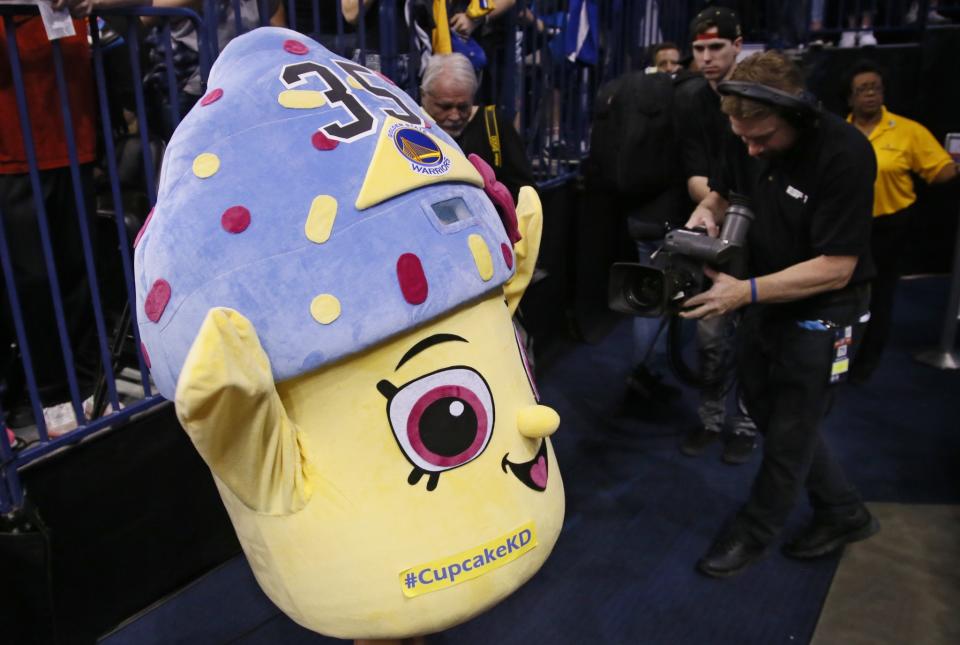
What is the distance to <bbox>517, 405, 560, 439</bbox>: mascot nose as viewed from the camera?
1.54 meters

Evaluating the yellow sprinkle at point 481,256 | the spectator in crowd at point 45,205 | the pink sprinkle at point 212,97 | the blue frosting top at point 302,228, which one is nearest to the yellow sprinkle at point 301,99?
the blue frosting top at point 302,228

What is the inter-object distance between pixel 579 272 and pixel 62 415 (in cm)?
317

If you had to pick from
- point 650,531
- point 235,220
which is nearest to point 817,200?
point 650,531

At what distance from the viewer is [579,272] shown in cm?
516

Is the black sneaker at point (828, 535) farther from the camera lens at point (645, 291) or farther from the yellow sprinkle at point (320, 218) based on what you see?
the yellow sprinkle at point (320, 218)

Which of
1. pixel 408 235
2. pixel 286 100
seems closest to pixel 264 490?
pixel 408 235

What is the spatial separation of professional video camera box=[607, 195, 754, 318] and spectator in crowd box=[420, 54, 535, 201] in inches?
30.1

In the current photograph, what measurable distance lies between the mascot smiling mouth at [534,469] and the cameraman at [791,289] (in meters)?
0.99

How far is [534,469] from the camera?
1.59m

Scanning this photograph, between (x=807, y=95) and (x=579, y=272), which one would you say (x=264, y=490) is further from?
(x=579, y=272)

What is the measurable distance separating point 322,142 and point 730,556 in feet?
6.98

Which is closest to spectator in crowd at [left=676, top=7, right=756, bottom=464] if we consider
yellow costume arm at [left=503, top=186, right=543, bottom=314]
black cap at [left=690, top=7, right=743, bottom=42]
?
black cap at [left=690, top=7, right=743, bottom=42]

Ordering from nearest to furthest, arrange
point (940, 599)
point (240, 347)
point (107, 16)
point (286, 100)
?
point (240, 347) → point (286, 100) → point (107, 16) → point (940, 599)

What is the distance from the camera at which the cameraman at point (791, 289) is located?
2.42 metres
